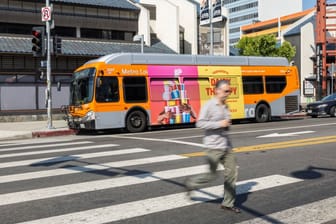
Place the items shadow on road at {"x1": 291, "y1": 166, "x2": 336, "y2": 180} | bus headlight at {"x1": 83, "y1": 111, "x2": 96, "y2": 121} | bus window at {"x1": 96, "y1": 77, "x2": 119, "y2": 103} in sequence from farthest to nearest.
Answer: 1. bus window at {"x1": 96, "y1": 77, "x2": 119, "y2": 103}
2. bus headlight at {"x1": 83, "y1": 111, "x2": 96, "y2": 121}
3. shadow on road at {"x1": 291, "y1": 166, "x2": 336, "y2": 180}

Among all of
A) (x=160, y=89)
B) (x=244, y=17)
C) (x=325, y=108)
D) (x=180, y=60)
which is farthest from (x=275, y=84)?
(x=244, y=17)

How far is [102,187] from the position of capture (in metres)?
7.13

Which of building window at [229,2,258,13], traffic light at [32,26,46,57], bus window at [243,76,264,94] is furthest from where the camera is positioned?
building window at [229,2,258,13]

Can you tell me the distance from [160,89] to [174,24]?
16843 mm

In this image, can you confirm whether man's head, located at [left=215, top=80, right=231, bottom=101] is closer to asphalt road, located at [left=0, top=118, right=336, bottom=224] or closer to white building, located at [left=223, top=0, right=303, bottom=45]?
asphalt road, located at [left=0, top=118, right=336, bottom=224]

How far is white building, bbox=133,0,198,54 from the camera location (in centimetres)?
3416

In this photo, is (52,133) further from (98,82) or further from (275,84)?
(275,84)

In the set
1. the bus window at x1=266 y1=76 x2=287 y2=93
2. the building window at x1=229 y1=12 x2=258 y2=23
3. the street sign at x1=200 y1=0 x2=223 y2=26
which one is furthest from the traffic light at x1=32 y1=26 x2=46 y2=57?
the building window at x1=229 y1=12 x2=258 y2=23

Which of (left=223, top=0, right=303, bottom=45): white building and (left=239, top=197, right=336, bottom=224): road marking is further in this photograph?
(left=223, top=0, right=303, bottom=45): white building

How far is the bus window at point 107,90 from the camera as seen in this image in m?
16.9

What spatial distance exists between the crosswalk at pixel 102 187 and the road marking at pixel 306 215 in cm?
1

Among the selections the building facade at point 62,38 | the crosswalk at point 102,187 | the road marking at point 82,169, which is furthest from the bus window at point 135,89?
the building facade at point 62,38

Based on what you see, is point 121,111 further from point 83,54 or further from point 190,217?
point 190,217

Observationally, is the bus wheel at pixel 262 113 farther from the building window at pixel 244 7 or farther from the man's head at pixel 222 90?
the building window at pixel 244 7
